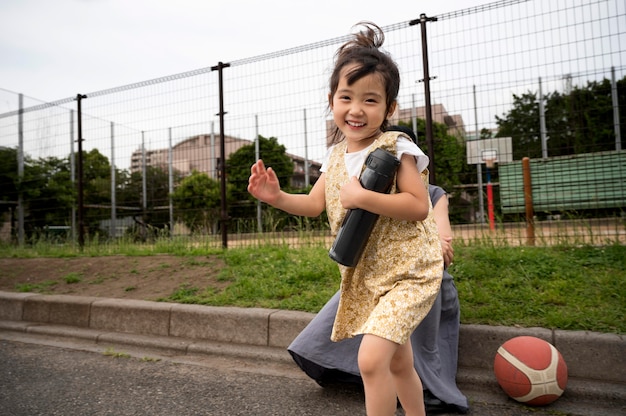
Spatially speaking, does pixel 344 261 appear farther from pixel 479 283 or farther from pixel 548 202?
pixel 548 202

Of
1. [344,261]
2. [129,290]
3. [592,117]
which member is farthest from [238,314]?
[592,117]

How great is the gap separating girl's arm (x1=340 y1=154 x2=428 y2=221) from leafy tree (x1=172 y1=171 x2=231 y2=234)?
5.15 metres

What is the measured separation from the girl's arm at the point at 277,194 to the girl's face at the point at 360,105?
352mm

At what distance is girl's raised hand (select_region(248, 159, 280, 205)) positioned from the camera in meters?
1.97

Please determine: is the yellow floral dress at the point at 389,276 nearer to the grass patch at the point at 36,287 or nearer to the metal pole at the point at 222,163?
the metal pole at the point at 222,163

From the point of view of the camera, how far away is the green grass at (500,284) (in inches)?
115

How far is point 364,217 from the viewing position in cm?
168

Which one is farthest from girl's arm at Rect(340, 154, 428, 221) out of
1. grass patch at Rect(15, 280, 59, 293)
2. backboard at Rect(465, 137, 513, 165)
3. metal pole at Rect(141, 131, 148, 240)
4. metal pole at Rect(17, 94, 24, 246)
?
metal pole at Rect(17, 94, 24, 246)

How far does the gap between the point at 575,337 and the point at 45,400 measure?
3.07 m

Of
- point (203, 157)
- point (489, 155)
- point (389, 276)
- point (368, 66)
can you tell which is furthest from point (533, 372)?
point (203, 157)

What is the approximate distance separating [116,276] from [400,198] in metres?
4.59

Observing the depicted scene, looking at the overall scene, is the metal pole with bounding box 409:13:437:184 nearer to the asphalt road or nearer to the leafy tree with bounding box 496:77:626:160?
the leafy tree with bounding box 496:77:626:160

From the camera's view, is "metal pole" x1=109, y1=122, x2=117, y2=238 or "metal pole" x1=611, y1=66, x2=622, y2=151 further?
"metal pole" x1=109, y1=122, x2=117, y2=238

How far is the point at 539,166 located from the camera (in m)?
5.54
